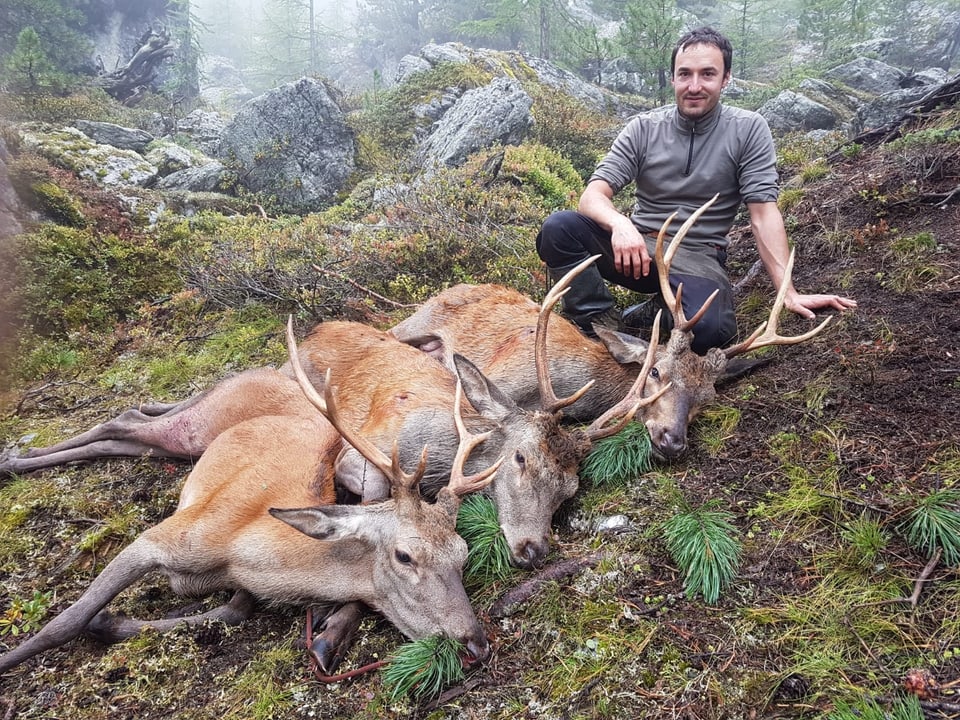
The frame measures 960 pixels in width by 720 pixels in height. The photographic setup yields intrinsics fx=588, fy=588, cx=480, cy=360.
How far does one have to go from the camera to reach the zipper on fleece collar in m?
4.97

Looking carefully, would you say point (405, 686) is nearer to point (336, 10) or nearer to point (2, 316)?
point (2, 316)

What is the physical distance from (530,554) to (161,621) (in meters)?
1.99

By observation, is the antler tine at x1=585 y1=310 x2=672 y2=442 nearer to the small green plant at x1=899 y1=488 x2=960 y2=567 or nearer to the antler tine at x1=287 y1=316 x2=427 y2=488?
the antler tine at x1=287 y1=316 x2=427 y2=488

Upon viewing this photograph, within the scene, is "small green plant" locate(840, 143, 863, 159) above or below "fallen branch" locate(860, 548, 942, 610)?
above

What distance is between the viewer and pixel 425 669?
251cm

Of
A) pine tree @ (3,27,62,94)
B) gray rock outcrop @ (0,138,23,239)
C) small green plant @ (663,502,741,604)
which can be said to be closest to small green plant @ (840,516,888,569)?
small green plant @ (663,502,741,604)

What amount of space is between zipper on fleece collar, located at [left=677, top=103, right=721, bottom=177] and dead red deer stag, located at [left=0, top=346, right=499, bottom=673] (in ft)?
10.7

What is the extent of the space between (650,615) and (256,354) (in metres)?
5.17

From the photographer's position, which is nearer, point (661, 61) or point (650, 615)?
point (650, 615)

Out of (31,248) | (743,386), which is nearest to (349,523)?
(743,386)

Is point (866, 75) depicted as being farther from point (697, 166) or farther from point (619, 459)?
point (619, 459)

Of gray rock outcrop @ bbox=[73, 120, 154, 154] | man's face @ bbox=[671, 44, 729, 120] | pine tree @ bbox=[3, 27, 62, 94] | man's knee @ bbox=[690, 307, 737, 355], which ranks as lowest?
man's knee @ bbox=[690, 307, 737, 355]

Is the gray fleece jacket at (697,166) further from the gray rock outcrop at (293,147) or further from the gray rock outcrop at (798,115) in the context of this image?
the gray rock outcrop at (798,115)

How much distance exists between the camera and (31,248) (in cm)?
763
